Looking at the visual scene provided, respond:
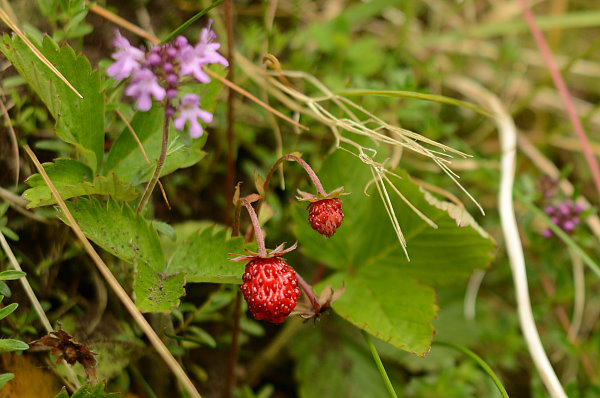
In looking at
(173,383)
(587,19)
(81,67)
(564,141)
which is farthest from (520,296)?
(587,19)

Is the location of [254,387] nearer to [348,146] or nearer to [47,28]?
[348,146]

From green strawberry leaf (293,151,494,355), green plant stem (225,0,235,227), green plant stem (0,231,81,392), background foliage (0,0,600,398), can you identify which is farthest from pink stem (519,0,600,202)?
→ green plant stem (0,231,81,392)

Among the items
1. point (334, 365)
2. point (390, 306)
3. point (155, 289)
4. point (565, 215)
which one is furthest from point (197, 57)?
point (565, 215)

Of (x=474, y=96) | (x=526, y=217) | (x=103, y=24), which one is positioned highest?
(x=103, y=24)

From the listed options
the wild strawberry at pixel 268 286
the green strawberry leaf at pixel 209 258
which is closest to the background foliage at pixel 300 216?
the green strawberry leaf at pixel 209 258

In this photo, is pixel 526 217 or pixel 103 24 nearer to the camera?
pixel 103 24

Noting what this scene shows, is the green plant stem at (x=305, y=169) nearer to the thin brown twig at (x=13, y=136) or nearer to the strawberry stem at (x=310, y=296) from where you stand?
the strawberry stem at (x=310, y=296)

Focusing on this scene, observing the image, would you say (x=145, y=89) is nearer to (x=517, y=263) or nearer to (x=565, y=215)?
(x=517, y=263)
